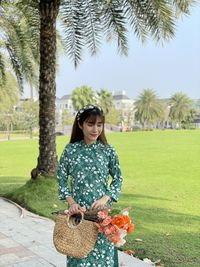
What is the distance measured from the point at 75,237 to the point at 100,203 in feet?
1.01

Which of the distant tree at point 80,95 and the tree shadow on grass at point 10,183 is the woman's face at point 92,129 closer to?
the tree shadow on grass at point 10,183

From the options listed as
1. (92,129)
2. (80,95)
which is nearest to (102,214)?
(92,129)

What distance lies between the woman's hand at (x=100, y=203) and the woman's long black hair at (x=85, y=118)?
41 centimetres

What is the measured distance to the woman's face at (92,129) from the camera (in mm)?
2861

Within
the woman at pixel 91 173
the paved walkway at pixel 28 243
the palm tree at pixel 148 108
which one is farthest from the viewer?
the palm tree at pixel 148 108

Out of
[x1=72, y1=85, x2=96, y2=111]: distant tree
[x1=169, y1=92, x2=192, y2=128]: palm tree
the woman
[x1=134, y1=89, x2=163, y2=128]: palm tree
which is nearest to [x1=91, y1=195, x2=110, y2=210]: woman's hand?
the woman

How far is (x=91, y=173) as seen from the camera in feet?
9.30

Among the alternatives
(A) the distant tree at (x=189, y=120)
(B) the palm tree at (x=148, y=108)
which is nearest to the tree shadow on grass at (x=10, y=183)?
(B) the palm tree at (x=148, y=108)

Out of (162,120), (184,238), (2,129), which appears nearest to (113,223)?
(184,238)

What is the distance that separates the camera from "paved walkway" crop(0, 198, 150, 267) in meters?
4.21

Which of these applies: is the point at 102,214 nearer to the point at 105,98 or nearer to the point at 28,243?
the point at 28,243

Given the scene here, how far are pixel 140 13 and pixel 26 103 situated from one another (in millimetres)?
48637

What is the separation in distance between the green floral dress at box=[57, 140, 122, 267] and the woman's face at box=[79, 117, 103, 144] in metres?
0.06

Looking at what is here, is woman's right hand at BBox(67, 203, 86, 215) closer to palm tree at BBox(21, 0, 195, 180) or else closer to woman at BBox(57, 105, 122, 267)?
woman at BBox(57, 105, 122, 267)
